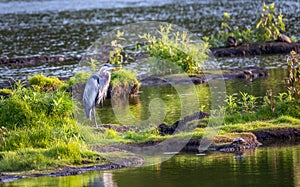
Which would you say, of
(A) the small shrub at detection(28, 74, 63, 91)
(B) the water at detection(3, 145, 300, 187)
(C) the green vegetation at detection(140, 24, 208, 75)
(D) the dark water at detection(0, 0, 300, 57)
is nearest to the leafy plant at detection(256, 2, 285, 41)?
(D) the dark water at detection(0, 0, 300, 57)

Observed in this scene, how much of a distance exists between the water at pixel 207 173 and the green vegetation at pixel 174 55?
11971 millimetres

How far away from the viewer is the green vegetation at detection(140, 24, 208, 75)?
27078 millimetres

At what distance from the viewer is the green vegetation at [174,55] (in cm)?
2708

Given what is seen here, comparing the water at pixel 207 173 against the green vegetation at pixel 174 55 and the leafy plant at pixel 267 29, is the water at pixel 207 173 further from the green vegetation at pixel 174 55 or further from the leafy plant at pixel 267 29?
the leafy plant at pixel 267 29

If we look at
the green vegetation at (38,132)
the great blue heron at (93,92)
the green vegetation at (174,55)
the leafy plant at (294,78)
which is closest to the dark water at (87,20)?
the green vegetation at (174,55)

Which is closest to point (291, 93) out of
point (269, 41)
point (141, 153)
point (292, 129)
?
point (292, 129)

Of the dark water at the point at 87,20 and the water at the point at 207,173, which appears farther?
the dark water at the point at 87,20

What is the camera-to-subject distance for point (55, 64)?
35062 millimetres

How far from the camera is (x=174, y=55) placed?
27.4m

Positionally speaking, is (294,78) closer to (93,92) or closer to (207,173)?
(93,92)

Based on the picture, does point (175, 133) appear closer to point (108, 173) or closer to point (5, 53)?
point (108, 173)

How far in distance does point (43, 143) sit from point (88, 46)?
2603 centimetres

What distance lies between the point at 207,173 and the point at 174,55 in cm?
1400

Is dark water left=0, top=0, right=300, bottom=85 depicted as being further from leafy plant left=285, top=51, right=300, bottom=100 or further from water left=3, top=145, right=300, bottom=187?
water left=3, top=145, right=300, bottom=187
